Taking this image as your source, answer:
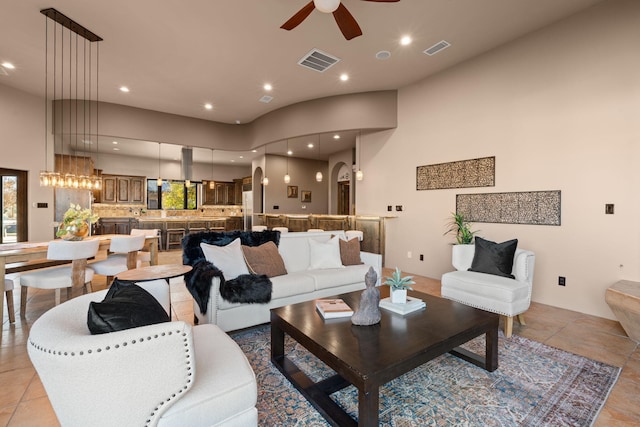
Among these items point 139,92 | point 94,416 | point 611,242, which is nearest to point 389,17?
point 611,242

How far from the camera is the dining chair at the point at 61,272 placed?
310 centimetres

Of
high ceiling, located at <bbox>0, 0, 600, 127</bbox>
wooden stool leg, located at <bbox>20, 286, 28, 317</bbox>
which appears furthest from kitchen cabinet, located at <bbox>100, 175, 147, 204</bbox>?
wooden stool leg, located at <bbox>20, 286, 28, 317</bbox>

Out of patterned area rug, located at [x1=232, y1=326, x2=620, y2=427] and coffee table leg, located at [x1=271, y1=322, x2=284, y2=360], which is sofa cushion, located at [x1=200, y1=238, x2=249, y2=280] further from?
coffee table leg, located at [x1=271, y1=322, x2=284, y2=360]

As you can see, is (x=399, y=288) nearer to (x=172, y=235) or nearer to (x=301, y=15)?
(x=301, y=15)

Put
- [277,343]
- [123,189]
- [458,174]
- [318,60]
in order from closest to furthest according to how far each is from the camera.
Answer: [277,343]
[318,60]
[458,174]
[123,189]

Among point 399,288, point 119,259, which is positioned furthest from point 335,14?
point 119,259

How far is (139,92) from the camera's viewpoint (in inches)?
237

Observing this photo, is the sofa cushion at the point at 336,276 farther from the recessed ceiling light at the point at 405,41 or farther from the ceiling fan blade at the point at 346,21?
the recessed ceiling light at the point at 405,41

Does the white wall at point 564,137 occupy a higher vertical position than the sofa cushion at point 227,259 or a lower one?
higher

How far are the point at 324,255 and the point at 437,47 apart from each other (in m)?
3.48

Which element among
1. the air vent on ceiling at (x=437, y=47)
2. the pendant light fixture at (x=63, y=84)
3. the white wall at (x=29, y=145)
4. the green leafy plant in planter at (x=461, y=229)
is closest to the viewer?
the pendant light fixture at (x=63, y=84)

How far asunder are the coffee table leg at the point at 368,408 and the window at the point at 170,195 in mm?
10441

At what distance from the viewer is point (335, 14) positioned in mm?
2734

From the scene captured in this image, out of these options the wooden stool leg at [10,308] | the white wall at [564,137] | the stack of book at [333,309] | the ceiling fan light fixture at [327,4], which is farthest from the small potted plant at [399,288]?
the wooden stool leg at [10,308]
